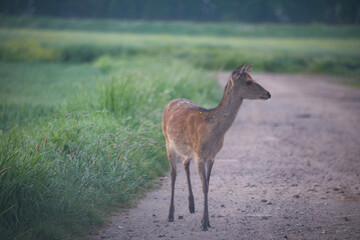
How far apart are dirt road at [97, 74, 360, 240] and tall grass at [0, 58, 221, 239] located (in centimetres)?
40

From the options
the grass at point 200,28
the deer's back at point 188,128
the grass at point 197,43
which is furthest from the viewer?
the grass at point 200,28

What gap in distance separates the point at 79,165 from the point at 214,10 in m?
35.2

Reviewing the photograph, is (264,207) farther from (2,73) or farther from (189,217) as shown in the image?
(2,73)

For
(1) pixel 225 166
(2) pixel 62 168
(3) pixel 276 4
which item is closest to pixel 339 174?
(1) pixel 225 166

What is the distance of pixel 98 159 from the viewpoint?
19.0 ft

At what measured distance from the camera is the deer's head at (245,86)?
5.05 metres

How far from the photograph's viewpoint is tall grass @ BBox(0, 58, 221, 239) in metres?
4.39

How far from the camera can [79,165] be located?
5.51m

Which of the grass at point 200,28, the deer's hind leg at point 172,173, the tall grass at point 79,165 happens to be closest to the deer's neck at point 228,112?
the deer's hind leg at point 172,173

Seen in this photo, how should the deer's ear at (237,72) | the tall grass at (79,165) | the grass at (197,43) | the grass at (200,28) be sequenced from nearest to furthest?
the tall grass at (79,165), the deer's ear at (237,72), the grass at (197,43), the grass at (200,28)

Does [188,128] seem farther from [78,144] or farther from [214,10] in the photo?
[214,10]

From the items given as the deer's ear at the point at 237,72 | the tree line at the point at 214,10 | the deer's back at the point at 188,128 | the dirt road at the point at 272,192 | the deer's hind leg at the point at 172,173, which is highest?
the tree line at the point at 214,10

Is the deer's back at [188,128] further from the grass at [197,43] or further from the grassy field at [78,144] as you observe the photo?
the grass at [197,43]

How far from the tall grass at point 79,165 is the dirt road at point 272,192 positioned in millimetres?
400
